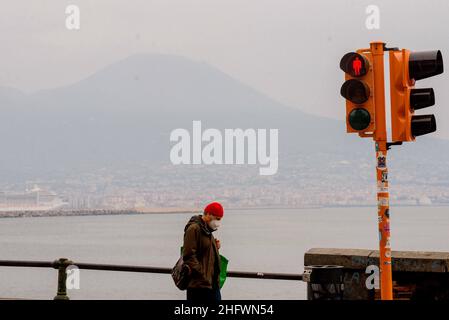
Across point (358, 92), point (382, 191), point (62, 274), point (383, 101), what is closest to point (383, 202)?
point (382, 191)

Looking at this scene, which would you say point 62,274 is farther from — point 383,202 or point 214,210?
point 383,202

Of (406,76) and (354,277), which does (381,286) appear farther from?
(406,76)

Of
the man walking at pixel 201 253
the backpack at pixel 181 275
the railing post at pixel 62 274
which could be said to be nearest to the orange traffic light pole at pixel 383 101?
the man walking at pixel 201 253

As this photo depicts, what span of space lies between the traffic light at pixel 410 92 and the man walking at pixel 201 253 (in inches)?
86.1

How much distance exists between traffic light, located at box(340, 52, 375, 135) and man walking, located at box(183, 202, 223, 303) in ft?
5.82

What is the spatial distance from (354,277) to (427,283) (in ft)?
2.80

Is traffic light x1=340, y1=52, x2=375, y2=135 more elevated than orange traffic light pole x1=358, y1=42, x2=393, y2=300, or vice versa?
traffic light x1=340, y1=52, x2=375, y2=135

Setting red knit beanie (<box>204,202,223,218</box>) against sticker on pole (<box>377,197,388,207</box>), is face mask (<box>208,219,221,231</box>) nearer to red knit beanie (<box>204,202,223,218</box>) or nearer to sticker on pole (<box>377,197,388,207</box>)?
red knit beanie (<box>204,202,223,218</box>)

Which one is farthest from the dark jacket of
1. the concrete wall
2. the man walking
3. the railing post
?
the railing post

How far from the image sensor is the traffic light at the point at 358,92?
33.4 feet

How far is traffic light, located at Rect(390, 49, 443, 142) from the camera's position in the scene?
10.1 m
